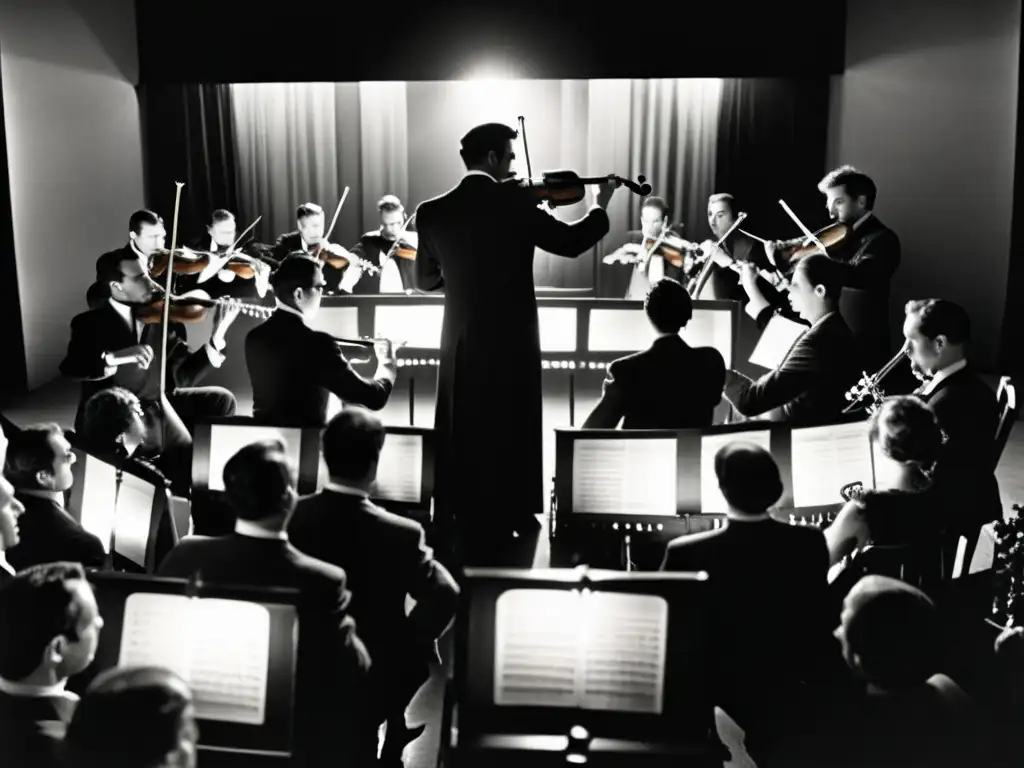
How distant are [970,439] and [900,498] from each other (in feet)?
2.08

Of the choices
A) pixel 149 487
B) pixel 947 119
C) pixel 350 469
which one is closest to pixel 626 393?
pixel 350 469

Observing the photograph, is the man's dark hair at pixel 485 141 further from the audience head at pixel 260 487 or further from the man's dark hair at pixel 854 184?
the man's dark hair at pixel 854 184

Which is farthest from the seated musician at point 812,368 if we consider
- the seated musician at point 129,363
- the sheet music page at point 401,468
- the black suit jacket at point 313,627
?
the seated musician at point 129,363

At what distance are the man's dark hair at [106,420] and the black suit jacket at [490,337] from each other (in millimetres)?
979

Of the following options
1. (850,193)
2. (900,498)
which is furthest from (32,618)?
(850,193)

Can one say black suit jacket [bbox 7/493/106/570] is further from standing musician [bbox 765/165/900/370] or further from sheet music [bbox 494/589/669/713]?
standing musician [bbox 765/165/900/370]

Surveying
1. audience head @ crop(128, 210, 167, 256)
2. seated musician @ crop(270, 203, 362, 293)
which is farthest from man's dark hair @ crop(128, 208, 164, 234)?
seated musician @ crop(270, 203, 362, 293)

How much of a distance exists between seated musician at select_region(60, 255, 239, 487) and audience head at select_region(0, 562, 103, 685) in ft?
6.29

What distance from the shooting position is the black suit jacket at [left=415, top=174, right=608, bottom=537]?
3396 millimetres

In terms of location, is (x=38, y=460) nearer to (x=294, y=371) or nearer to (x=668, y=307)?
(x=294, y=371)

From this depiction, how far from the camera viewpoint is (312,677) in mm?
1937

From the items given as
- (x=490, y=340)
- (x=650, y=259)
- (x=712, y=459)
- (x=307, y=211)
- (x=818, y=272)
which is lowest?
(x=712, y=459)

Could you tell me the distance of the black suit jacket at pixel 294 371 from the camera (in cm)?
320

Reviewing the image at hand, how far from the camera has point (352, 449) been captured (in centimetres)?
228
